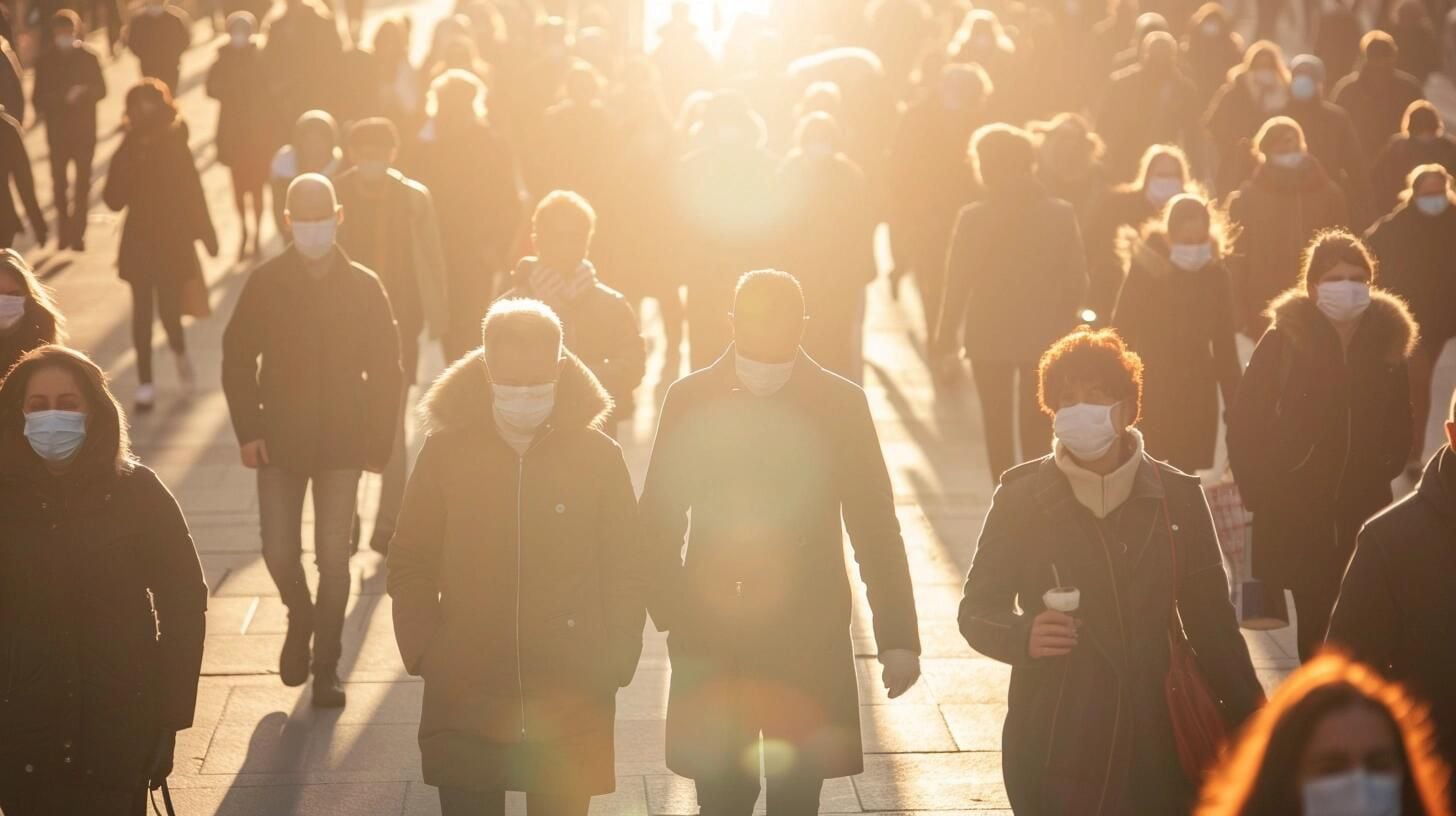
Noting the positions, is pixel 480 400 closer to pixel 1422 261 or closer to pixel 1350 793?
pixel 1350 793

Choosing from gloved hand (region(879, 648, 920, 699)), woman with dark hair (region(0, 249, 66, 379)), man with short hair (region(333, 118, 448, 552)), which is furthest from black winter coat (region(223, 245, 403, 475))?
gloved hand (region(879, 648, 920, 699))

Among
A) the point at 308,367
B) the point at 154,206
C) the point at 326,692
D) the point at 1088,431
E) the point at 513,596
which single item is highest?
the point at 1088,431

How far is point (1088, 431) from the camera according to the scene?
5.20 metres

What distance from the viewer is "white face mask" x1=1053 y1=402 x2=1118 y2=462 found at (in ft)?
17.0

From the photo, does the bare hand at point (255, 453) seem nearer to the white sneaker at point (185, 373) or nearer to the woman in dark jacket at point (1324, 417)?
the woman in dark jacket at point (1324, 417)

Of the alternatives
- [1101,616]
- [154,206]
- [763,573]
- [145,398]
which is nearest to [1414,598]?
[1101,616]

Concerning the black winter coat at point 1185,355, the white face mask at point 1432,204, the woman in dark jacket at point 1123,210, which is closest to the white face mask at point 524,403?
the black winter coat at point 1185,355

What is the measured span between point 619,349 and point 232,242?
11395 mm

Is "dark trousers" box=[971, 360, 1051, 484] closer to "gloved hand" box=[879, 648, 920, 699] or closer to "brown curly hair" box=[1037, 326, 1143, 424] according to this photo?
"gloved hand" box=[879, 648, 920, 699]

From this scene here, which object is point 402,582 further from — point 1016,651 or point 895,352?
point 895,352

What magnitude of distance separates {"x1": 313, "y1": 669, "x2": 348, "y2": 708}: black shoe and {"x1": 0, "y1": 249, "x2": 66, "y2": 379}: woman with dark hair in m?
1.52

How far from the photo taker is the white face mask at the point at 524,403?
545 centimetres

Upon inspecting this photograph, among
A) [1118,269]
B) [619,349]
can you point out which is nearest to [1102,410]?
[619,349]

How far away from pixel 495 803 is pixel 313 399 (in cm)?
277
